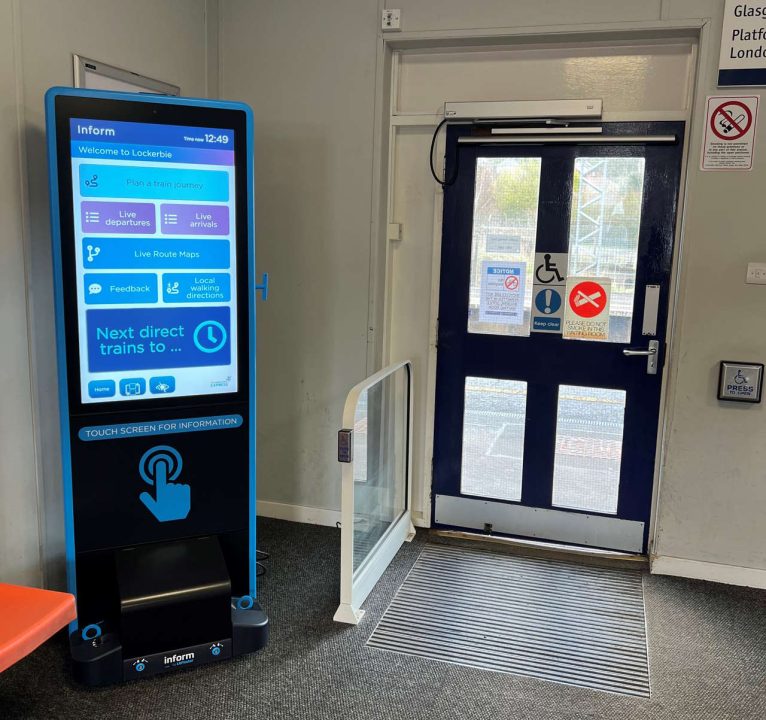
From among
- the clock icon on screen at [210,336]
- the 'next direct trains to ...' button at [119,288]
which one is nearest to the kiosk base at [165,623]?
the clock icon on screen at [210,336]

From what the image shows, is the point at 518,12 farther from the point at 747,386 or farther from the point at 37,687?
the point at 37,687

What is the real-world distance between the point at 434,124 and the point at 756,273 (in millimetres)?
1630

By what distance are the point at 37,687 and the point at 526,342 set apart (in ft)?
8.14

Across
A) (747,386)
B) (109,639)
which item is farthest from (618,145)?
(109,639)

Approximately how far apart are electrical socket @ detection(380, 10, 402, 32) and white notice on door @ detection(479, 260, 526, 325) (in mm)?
A: 1189

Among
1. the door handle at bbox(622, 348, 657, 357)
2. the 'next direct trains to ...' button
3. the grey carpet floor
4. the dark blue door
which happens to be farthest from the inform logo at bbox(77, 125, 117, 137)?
the door handle at bbox(622, 348, 657, 357)

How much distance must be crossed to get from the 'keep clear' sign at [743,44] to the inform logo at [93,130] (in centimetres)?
247

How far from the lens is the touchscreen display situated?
2.34 metres

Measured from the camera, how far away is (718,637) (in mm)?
2756

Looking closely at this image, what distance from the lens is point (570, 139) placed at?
10.7 feet

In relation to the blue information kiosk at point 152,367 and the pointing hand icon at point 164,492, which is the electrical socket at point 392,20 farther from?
the pointing hand icon at point 164,492

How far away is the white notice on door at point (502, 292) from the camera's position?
11.3ft

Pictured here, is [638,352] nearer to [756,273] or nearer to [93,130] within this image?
[756,273]

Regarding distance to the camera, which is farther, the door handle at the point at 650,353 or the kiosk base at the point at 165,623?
Answer: the door handle at the point at 650,353
